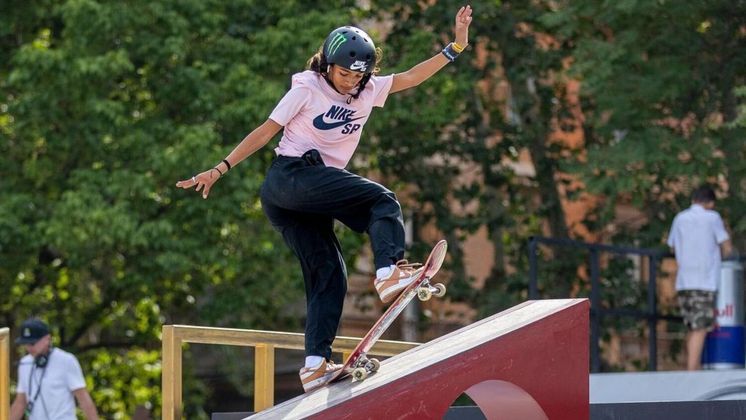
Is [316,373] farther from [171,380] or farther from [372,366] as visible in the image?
[171,380]

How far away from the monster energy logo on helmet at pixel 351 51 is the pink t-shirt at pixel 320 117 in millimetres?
187

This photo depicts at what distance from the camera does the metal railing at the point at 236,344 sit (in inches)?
297

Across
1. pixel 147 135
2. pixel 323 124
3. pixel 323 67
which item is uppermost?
pixel 147 135

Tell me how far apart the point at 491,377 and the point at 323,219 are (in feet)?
4.18

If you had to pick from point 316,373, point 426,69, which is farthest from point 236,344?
point 426,69

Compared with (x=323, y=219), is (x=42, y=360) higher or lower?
lower

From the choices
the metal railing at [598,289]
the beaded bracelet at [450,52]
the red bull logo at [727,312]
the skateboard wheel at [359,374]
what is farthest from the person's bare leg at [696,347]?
the skateboard wheel at [359,374]

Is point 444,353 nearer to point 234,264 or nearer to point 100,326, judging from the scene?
point 234,264

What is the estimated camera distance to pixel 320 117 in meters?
7.21

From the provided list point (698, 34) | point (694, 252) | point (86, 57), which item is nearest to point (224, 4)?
point (86, 57)

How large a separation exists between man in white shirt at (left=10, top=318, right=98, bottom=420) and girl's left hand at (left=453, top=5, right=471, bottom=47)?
13.2ft

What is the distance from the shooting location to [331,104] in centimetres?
720

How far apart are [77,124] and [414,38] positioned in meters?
4.17

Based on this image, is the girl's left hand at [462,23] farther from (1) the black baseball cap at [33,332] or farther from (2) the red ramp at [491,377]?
(1) the black baseball cap at [33,332]
